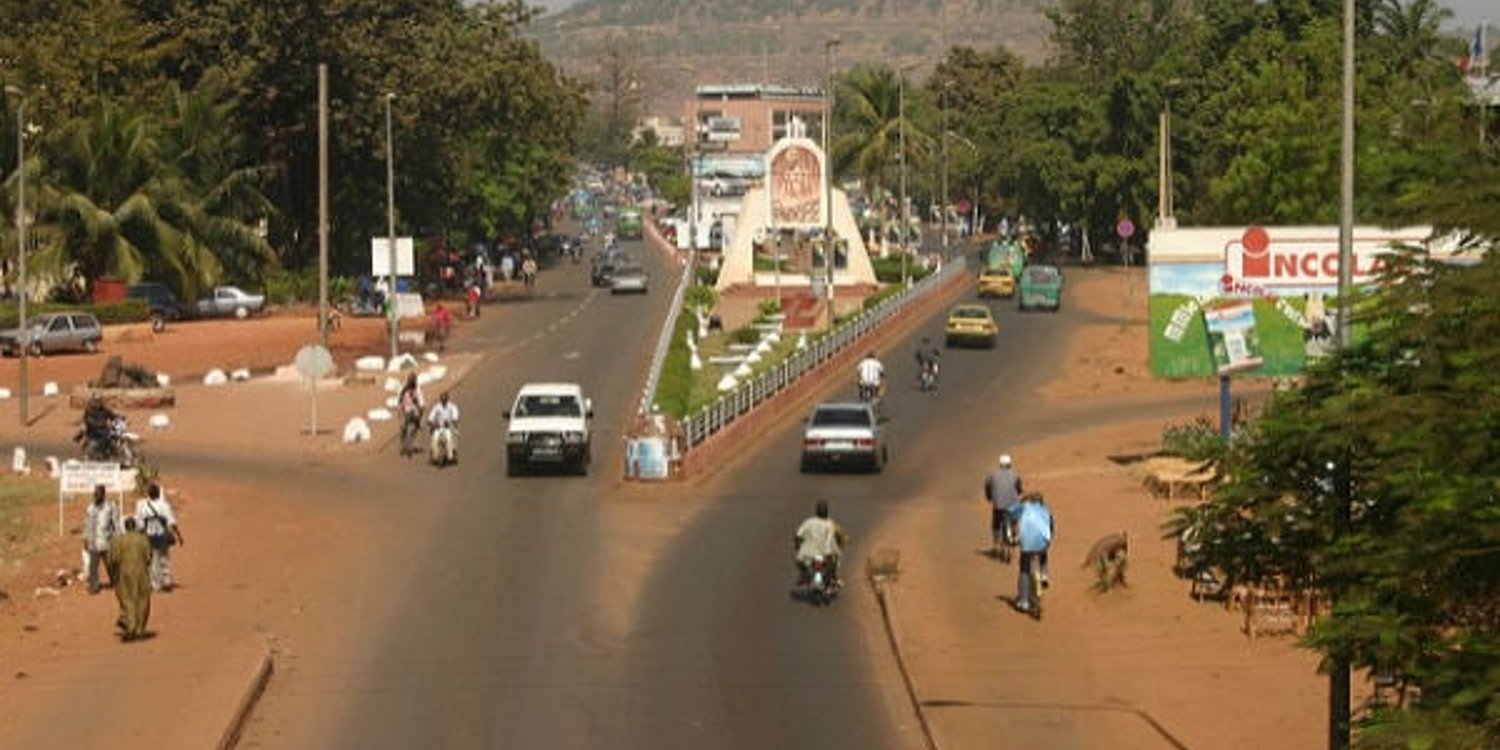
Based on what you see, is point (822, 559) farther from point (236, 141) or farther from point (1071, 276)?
point (1071, 276)

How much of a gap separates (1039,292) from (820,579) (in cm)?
5293

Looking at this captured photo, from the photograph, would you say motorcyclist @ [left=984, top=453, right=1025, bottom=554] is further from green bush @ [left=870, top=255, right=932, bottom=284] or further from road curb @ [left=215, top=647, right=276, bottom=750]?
green bush @ [left=870, top=255, right=932, bottom=284]

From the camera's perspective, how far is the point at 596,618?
102 feet

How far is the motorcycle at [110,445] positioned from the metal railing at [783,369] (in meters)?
10.1

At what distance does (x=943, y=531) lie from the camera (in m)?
39.9

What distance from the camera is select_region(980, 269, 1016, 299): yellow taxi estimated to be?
88.1 m

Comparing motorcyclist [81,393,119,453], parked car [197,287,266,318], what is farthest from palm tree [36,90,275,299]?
motorcyclist [81,393,119,453]

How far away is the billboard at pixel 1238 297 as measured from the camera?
41.1 m

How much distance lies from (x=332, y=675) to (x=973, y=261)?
9046 cm

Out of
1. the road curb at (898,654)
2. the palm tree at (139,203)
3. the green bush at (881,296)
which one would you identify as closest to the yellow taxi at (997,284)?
the green bush at (881,296)

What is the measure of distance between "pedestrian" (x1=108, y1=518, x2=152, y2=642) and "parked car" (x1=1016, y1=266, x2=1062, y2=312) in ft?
187

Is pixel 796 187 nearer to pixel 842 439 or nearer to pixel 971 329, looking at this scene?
pixel 971 329

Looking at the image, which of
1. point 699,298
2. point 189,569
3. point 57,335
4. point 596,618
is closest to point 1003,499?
point 596,618

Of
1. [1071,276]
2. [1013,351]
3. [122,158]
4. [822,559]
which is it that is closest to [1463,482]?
[822,559]
